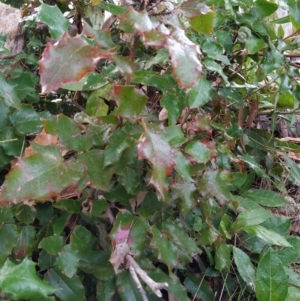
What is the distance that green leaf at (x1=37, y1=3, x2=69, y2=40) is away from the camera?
82cm

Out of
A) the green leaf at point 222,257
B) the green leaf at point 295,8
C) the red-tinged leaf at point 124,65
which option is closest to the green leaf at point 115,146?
the red-tinged leaf at point 124,65

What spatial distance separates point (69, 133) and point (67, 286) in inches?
11.3

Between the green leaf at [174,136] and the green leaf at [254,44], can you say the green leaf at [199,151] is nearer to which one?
the green leaf at [174,136]

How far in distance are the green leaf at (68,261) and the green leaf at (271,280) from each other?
40cm

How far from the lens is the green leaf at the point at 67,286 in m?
0.81

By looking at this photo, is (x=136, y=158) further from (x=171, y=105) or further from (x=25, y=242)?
(x=25, y=242)

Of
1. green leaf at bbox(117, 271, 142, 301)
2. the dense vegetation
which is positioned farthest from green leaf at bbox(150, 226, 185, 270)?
green leaf at bbox(117, 271, 142, 301)

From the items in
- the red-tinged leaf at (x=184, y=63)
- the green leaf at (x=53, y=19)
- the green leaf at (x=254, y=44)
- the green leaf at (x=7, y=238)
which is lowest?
the green leaf at (x=7, y=238)

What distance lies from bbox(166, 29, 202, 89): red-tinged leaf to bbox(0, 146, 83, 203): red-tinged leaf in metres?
0.25

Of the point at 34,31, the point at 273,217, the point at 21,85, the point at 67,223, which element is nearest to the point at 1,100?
the point at 21,85

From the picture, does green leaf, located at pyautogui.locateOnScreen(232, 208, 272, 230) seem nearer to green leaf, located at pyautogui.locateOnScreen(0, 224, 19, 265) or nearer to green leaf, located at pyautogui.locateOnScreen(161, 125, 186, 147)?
green leaf, located at pyautogui.locateOnScreen(161, 125, 186, 147)

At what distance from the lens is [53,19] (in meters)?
0.83

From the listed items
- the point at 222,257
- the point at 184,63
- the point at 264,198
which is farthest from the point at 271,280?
the point at 184,63

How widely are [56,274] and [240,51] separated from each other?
2.30ft
